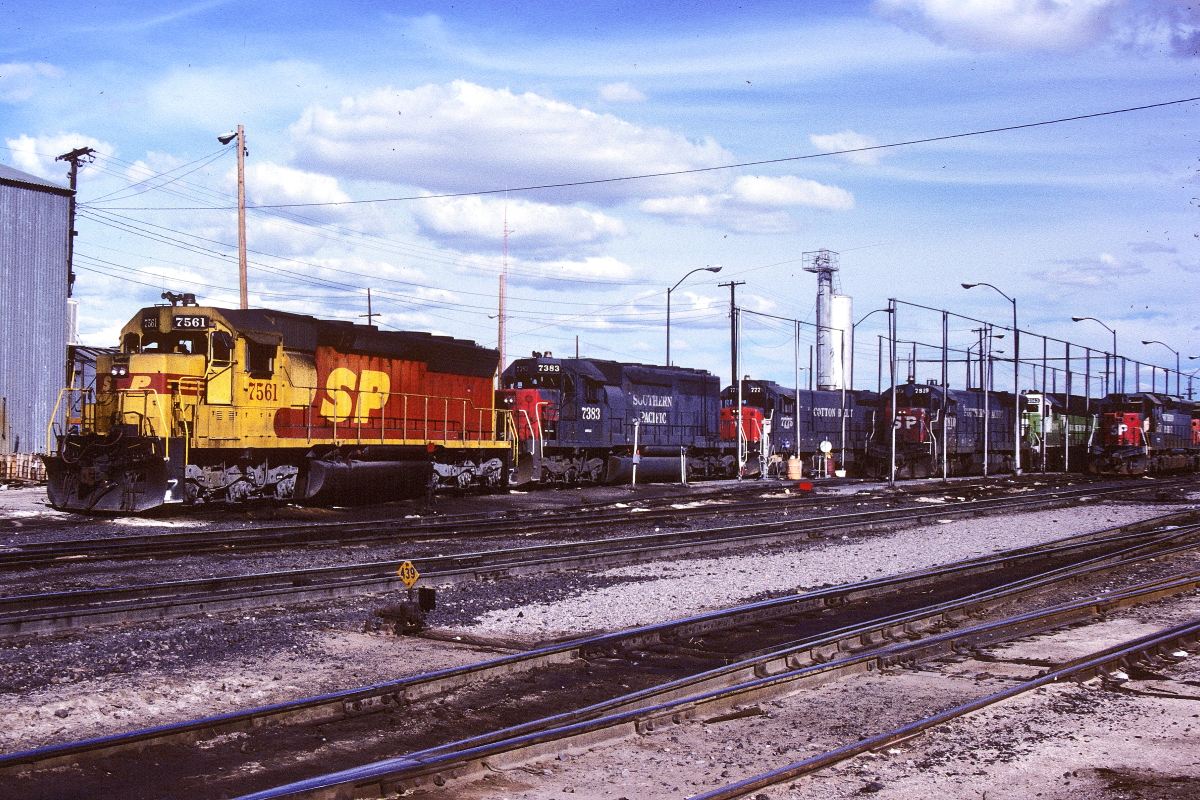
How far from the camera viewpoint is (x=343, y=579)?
11.4 meters

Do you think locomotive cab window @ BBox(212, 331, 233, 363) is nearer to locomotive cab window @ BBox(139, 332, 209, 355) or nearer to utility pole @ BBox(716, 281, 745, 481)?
locomotive cab window @ BBox(139, 332, 209, 355)

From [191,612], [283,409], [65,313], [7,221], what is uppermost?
[7,221]

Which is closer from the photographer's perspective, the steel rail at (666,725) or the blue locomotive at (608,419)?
the steel rail at (666,725)

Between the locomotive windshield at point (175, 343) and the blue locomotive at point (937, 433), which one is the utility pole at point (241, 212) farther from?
the blue locomotive at point (937, 433)

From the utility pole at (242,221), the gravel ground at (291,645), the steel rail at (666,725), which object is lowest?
the gravel ground at (291,645)

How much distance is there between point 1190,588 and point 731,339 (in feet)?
108

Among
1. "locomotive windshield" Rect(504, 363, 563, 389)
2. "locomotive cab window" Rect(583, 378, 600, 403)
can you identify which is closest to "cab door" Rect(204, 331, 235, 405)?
"locomotive windshield" Rect(504, 363, 563, 389)

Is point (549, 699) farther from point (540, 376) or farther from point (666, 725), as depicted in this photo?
point (540, 376)

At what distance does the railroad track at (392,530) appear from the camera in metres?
13.3

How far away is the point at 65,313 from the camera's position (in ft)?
123

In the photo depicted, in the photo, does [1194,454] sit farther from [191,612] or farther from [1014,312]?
[191,612]

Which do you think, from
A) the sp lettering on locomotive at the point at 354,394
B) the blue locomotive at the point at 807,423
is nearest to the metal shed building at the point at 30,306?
the sp lettering on locomotive at the point at 354,394

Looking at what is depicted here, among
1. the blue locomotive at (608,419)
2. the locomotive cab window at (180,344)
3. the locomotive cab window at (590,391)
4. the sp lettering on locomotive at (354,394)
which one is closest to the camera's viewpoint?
the locomotive cab window at (180,344)

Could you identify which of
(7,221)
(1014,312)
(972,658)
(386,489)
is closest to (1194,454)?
(1014,312)
